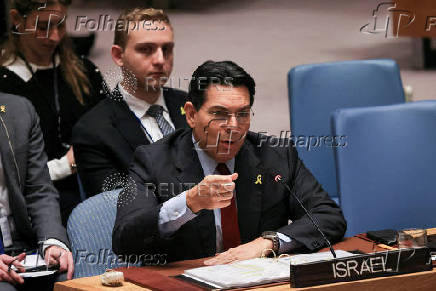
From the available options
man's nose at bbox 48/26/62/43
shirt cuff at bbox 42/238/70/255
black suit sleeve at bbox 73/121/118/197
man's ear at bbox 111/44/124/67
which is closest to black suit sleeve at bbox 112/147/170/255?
shirt cuff at bbox 42/238/70/255

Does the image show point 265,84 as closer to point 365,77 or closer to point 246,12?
point 246,12

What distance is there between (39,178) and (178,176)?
27.8 inches

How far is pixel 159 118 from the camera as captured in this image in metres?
3.83

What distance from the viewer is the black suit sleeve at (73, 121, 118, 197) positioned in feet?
12.1

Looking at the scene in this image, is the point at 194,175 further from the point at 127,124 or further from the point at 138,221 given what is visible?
the point at 127,124

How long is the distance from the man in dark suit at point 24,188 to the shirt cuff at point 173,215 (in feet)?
2.01

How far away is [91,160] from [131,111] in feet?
0.92

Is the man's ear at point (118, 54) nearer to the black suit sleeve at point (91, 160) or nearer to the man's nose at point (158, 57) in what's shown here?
the man's nose at point (158, 57)

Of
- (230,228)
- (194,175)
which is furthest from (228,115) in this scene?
(230,228)

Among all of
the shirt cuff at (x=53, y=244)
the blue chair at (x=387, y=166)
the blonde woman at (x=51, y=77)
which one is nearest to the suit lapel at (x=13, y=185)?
the shirt cuff at (x=53, y=244)

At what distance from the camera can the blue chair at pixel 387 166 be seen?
3525 mm

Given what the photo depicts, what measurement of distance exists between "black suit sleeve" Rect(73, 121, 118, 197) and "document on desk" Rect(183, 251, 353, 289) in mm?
1203

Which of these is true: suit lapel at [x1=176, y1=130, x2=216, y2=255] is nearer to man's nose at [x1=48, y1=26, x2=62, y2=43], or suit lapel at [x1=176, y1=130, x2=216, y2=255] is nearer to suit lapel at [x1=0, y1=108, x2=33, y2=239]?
suit lapel at [x1=0, y1=108, x2=33, y2=239]

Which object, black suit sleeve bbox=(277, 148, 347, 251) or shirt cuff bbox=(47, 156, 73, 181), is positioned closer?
black suit sleeve bbox=(277, 148, 347, 251)
